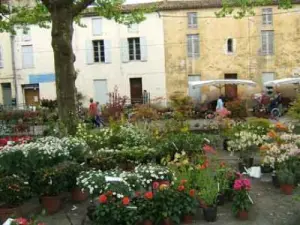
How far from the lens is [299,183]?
7.39 metres

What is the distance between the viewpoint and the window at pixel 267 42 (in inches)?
1208

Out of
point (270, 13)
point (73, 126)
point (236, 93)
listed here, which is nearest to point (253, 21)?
point (270, 13)

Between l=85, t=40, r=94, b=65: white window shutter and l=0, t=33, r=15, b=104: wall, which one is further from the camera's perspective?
l=0, t=33, r=15, b=104: wall

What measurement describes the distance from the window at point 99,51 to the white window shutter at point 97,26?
618mm

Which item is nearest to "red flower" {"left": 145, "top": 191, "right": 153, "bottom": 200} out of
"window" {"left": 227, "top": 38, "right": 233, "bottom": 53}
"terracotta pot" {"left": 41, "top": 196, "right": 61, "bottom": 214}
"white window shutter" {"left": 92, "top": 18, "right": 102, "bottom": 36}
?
"terracotta pot" {"left": 41, "top": 196, "right": 61, "bottom": 214}

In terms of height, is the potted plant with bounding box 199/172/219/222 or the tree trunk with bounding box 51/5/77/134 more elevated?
the tree trunk with bounding box 51/5/77/134

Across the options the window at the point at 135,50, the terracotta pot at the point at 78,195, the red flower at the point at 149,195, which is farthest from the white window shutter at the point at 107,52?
the red flower at the point at 149,195

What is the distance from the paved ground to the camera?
607 cm

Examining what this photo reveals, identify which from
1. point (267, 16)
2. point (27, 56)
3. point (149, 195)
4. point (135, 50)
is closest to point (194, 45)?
point (135, 50)

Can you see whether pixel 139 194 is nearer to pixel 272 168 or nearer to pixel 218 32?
pixel 272 168

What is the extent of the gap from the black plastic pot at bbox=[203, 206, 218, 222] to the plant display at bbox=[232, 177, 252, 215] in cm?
30

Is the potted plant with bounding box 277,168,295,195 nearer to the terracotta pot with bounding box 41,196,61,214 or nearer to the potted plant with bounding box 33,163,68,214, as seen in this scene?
the potted plant with bounding box 33,163,68,214

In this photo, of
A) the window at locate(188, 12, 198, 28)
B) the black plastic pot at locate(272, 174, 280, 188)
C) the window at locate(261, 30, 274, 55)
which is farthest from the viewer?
the window at locate(188, 12, 198, 28)

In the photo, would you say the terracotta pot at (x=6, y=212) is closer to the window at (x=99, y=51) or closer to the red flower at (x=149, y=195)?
the red flower at (x=149, y=195)
